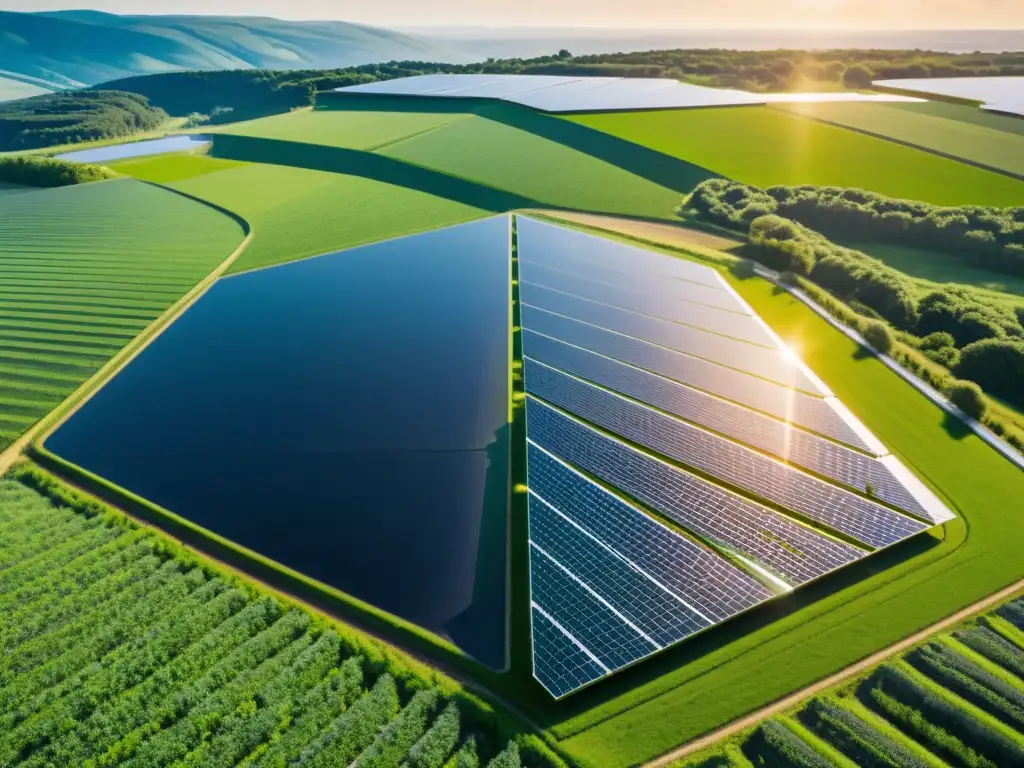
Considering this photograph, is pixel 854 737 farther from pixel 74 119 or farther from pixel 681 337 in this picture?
pixel 74 119

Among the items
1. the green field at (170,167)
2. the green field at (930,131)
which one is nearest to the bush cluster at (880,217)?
the green field at (930,131)

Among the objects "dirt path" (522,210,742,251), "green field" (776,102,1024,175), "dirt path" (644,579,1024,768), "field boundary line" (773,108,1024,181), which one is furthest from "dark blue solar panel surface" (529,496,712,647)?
"green field" (776,102,1024,175)

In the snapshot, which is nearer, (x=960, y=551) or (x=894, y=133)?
(x=960, y=551)

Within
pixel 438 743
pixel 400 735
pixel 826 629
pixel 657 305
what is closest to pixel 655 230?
pixel 657 305

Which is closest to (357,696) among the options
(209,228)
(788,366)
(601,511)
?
(601,511)

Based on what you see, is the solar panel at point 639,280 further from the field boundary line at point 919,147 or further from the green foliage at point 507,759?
the field boundary line at point 919,147

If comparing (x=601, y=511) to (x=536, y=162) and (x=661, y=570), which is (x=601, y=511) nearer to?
(x=661, y=570)
